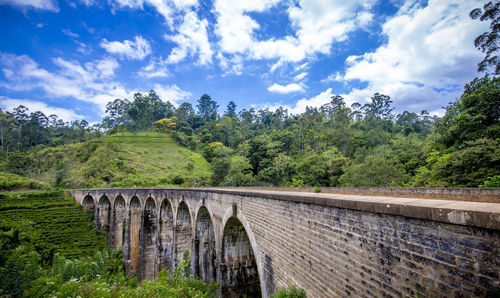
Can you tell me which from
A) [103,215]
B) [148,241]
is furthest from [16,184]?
[148,241]

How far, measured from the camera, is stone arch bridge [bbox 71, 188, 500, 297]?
6.91ft

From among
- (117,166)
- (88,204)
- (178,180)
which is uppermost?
(117,166)

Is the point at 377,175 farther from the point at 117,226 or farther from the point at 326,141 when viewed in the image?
the point at 117,226

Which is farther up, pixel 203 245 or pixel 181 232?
pixel 181 232

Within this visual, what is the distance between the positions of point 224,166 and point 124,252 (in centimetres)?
1955

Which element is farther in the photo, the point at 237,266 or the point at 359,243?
the point at 237,266

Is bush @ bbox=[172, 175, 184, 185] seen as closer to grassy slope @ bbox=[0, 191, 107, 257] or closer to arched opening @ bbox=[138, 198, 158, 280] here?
grassy slope @ bbox=[0, 191, 107, 257]

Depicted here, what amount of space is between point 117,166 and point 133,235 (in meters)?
26.6

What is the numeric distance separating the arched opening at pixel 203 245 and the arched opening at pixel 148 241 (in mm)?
7504

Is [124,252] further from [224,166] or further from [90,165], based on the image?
[90,165]

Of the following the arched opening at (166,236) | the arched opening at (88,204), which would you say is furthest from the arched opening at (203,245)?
the arched opening at (88,204)

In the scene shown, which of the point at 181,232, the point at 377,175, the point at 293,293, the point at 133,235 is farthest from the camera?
the point at 133,235

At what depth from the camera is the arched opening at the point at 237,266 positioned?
9.60 metres

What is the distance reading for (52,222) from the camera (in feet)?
80.5
